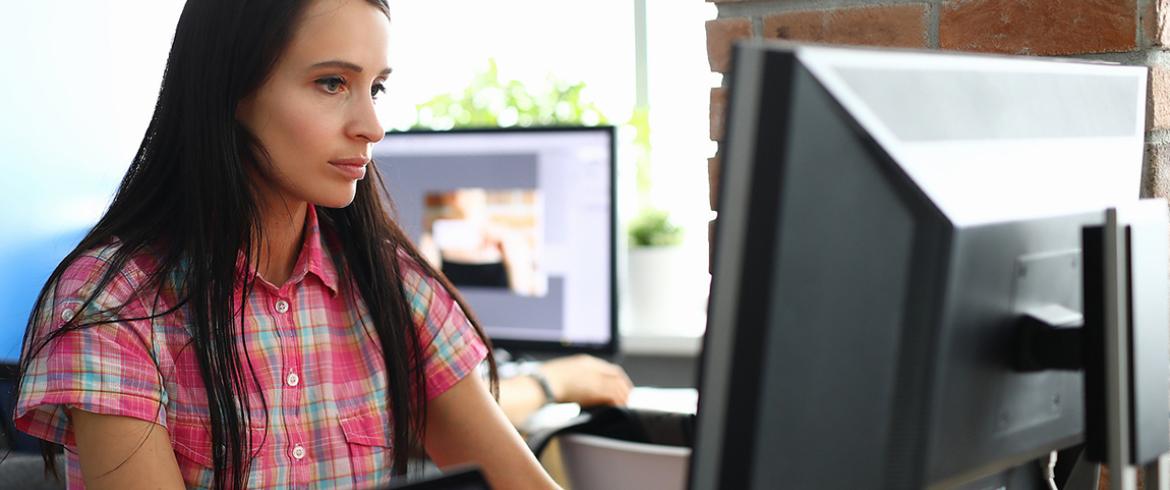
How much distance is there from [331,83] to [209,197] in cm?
17

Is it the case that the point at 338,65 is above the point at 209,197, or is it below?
above

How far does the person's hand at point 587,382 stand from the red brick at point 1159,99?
0.90m

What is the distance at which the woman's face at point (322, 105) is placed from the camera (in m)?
1.17

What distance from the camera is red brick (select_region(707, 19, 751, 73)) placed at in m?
1.29

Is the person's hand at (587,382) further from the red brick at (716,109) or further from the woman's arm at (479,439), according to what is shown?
the red brick at (716,109)

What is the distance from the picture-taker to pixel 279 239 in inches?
50.1

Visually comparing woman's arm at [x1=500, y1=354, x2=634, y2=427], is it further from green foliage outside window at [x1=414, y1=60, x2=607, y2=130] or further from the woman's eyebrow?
green foliage outside window at [x1=414, y1=60, x2=607, y2=130]

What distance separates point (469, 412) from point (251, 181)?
36 cm

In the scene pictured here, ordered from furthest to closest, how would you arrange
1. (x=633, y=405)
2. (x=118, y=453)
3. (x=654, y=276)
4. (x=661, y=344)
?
(x=654, y=276)
(x=661, y=344)
(x=633, y=405)
(x=118, y=453)

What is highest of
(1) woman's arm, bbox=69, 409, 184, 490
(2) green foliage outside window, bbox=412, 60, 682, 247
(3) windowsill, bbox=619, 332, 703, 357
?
(2) green foliage outside window, bbox=412, 60, 682, 247

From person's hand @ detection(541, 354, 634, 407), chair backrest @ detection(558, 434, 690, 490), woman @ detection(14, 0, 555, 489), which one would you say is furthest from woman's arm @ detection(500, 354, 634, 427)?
woman @ detection(14, 0, 555, 489)

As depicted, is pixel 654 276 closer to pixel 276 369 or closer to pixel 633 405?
pixel 633 405

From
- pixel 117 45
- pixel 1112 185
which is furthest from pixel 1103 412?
pixel 117 45

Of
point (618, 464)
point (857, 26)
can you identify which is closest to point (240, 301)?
point (618, 464)
